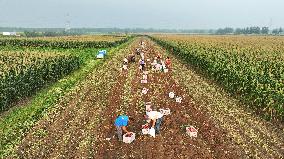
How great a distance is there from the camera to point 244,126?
17219mm

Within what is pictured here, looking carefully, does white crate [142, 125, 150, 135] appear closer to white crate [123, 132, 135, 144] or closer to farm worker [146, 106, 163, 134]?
farm worker [146, 106, 163, 134]

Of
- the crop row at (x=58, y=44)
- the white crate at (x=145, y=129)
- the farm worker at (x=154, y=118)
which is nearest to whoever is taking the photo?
the farm worker at (x=154, y=118)

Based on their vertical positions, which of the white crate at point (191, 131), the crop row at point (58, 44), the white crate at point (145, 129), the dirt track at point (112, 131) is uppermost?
the white crate at point (145, 129)

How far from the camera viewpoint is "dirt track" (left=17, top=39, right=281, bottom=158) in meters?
13.7

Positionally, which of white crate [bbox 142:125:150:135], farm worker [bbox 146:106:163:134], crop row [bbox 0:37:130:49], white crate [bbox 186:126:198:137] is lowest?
crop row [bbox 0:37:130:49]

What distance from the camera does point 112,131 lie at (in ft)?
52.2

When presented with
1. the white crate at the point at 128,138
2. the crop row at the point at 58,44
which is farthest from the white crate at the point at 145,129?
the crop row at the point at 58,44

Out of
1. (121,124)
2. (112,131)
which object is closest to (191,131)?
(121,124)

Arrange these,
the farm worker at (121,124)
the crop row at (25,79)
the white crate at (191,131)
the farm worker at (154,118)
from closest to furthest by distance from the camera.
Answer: the farm worker at (121,124) < the farm worker at (154,118) < the white crate at (191,131) < the crop row at (25,79)

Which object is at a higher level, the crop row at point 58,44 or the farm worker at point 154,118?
the farm worker at point 154,118

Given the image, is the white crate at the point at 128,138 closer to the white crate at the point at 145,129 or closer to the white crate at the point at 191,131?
the white crate at the point at 145,129

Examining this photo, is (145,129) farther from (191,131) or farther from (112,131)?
(191,131)

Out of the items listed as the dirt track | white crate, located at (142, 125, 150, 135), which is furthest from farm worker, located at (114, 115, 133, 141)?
white crate, located at (142, 125, 150, 135)

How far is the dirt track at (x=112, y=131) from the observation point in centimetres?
1370
